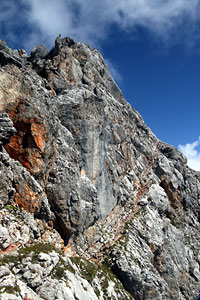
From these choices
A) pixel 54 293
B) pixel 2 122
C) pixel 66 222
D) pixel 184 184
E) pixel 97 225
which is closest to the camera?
pixel 54 293

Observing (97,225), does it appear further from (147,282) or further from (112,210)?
(147,282)

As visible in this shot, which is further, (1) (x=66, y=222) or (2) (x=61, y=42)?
(2) (x=61, y=42)

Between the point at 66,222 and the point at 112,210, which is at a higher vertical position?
the point at 112,210

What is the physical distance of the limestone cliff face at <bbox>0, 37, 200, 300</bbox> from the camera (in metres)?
27.8

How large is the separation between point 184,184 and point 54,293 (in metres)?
69.9

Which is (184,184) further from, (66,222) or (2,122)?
(2,122)

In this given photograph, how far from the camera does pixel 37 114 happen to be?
1372 inches

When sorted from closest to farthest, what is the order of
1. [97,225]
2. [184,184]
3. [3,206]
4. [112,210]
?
[3,206]
[97,225]
[112,210]
[184,184]

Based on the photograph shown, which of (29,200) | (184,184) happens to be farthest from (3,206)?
(184,184)

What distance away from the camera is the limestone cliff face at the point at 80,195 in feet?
91.2

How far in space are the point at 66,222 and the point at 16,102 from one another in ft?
66.2

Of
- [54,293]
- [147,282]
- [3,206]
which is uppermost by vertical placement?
[3,206]

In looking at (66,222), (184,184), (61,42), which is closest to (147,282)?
(66,222)

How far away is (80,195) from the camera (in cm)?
4109
